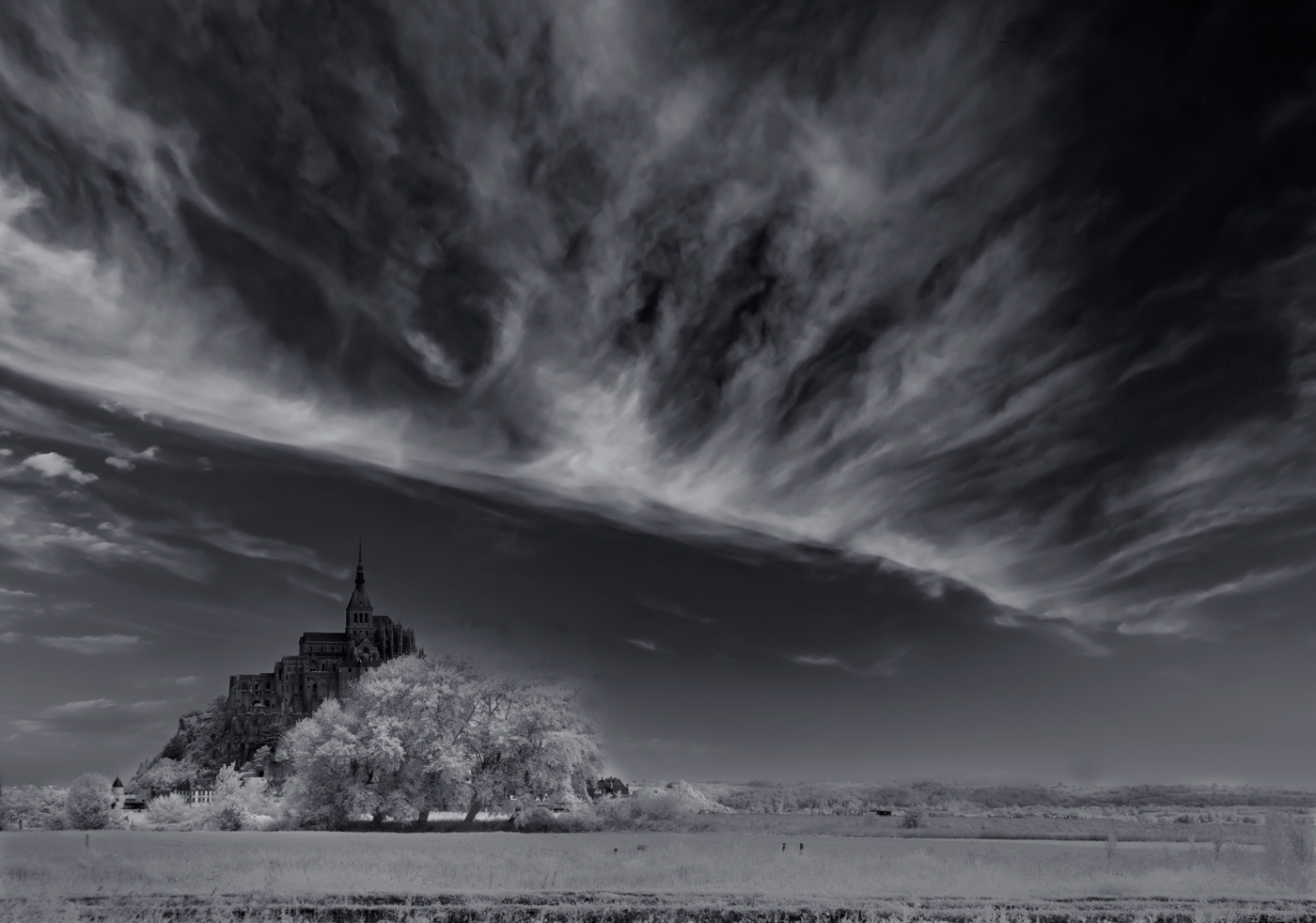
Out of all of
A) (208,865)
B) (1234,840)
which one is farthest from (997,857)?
(208,865)

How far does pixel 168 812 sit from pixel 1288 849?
81951 mm

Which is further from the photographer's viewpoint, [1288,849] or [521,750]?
[521,750]

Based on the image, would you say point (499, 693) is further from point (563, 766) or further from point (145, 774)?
point (145, 774)

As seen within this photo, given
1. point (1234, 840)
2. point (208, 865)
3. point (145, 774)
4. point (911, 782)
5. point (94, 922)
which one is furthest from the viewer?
point (911, 782)

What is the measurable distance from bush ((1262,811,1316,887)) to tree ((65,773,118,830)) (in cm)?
7551

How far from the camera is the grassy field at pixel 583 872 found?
28.2 metres

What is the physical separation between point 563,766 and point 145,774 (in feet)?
411

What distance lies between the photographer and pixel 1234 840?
219 ft

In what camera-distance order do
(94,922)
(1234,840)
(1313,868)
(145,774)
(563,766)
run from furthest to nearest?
(145,774) < (563,766) < (1234,840) < (1313,868) < (94,922)

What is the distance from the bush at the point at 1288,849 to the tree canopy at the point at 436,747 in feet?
155

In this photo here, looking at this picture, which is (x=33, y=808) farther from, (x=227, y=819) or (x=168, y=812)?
(x=227, y=819)

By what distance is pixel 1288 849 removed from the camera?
3969 cm

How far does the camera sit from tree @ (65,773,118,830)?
230ft

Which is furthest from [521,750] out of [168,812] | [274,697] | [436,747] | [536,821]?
[274,697]
